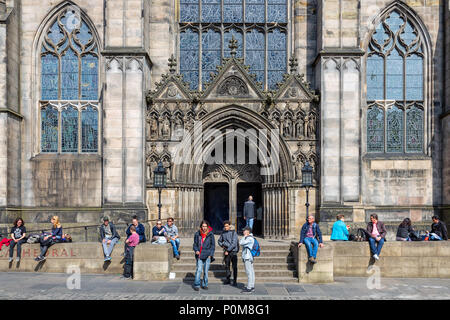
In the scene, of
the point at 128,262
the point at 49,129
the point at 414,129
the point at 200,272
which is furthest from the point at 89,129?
the point at 414,129

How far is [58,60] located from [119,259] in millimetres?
9557

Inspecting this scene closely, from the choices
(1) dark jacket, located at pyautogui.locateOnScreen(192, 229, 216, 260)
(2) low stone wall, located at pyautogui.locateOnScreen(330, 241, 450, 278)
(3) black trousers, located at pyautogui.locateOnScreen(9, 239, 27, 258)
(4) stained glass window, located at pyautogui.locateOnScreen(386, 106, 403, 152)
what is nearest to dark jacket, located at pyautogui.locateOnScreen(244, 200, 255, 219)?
(2) low stone wall, located at pyautogui.locateOnScreen(330, 241, 450, 278)

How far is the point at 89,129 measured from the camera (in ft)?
62.7

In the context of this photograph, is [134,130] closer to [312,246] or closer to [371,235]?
[312,246]

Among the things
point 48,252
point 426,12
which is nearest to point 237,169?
point 48,252

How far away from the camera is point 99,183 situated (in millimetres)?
18562

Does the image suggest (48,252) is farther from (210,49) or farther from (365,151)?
(365,151)

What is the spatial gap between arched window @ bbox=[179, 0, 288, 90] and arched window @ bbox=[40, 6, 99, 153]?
149 inches

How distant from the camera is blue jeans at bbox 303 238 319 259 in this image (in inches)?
495

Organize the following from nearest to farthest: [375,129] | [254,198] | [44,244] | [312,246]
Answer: [312,246] < [44,244] < [375,129] < [254,198]

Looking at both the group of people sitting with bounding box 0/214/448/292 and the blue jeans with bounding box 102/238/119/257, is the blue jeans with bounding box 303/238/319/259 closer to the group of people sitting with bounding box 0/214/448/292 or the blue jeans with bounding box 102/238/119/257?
the group of people sitting with bounding box 0/214/448/292

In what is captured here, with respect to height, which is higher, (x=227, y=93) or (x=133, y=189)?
(x=227, y=93)

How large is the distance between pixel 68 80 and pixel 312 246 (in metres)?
12.3

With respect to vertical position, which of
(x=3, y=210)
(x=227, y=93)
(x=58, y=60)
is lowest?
(x=3, y=210)
